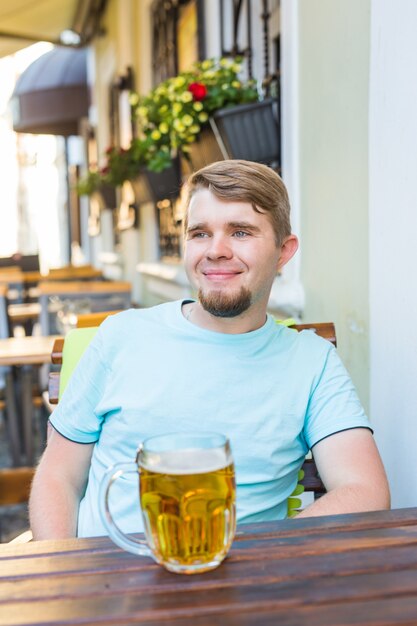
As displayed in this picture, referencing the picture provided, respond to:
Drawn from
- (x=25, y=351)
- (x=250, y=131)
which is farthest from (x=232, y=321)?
(x=25, y=351)

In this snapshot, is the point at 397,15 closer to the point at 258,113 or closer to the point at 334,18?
the point at 334,18

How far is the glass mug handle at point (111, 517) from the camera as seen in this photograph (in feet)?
2.97

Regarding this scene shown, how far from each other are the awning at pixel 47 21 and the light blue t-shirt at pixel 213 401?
6492 millimetres

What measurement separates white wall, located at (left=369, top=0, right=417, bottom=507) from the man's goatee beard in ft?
1.44

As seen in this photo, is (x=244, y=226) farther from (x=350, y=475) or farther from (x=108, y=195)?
(x=108, y=195)

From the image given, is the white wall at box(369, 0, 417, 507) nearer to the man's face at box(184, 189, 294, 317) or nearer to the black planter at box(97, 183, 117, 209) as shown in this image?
the man's face at box(184, 189, 294, 317)

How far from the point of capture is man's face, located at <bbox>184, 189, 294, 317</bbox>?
1.46 m

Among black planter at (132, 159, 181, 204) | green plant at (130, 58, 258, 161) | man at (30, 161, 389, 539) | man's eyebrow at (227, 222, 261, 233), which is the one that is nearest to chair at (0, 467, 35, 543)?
green plant at (130, 58, 258, 161)

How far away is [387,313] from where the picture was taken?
187cm

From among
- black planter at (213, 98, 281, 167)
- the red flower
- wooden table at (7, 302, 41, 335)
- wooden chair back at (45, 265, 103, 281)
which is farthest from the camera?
wooden chair back at (45, 265, 103, 281)

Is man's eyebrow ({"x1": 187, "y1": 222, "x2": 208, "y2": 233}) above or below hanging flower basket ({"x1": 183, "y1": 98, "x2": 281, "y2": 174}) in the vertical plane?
below

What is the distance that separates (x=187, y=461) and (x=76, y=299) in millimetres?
4167

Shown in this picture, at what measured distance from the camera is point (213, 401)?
143cm

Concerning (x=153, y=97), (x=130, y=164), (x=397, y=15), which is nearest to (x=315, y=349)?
(x=397, y=15)
